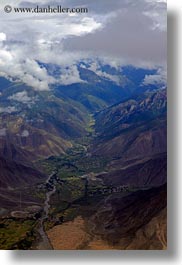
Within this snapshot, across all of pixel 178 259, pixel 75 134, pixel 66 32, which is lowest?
pixel 178 259

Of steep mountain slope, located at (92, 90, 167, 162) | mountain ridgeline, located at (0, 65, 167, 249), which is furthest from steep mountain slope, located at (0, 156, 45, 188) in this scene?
steep mountain slope, located at (92, 90, 167, 162)

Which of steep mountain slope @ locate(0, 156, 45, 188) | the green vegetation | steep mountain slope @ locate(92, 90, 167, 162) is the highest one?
steep mountain slope @ locate(92, 90, 167, 162)

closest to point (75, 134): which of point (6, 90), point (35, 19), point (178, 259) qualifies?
point (6, 90)

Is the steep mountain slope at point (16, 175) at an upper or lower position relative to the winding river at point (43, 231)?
upper

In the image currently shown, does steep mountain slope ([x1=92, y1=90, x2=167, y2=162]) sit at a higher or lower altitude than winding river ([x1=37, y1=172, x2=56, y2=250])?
higher

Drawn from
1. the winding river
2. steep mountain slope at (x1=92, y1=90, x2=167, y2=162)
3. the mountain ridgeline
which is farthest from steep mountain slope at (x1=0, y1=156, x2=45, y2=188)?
steep mountain slope at (x1=92, y1=90, x2=167, y2=162)

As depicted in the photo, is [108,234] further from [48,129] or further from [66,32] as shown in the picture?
[66,32]

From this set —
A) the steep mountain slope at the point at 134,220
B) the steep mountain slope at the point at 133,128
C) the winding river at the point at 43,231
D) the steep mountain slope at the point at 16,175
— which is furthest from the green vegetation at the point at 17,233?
the steep mountain slope at the point at 133,128

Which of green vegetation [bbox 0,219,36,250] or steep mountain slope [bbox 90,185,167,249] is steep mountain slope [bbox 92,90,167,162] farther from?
green vegetation [bbox 0,219,36,250]

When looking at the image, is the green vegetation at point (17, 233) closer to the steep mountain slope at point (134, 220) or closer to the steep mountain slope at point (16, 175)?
the steep mountain slope at point (16, 175)

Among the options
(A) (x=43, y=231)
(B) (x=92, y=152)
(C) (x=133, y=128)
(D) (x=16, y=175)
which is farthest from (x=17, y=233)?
(C) (x=133, y=128)

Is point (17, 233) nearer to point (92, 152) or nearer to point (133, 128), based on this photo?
point (92, 152)
